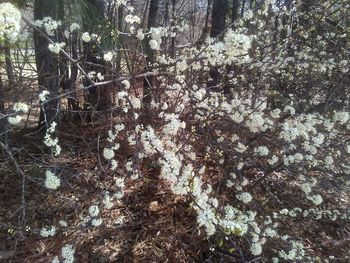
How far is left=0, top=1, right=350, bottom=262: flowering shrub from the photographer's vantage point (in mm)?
2746

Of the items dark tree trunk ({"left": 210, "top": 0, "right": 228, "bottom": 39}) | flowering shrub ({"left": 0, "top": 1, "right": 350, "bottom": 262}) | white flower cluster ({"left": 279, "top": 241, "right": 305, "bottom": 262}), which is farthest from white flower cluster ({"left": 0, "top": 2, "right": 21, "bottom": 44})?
dark tree trunk ({"left": 210, "top": 0, "right": 228, "bottom": 39})

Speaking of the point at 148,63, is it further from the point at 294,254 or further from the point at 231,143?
the point at 294,254

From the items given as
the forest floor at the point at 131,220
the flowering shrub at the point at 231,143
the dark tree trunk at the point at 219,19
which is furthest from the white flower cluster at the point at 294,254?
the dark tree trunk at the point at 219,19

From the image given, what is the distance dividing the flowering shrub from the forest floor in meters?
0.08

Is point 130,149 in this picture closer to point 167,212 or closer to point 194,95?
point 167,212

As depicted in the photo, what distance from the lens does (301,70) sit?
508 centimetres

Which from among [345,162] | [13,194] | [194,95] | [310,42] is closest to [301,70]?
[310,42]

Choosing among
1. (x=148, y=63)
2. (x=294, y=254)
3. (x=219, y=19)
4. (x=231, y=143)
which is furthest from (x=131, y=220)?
(x=219, y=19)

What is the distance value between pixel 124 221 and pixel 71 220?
55 cm

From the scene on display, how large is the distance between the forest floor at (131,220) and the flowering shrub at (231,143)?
0.08m


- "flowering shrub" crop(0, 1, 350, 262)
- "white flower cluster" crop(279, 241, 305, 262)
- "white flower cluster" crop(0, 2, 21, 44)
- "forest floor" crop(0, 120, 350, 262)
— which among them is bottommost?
"forest floor" crop(0, 120, 350, 262)

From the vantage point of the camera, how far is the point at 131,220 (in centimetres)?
375

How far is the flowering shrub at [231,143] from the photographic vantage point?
2.75 metres

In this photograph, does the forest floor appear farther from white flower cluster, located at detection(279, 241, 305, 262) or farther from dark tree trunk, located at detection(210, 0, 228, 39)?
dark tree trunk, located at detection(210, 0, 228, 39)
